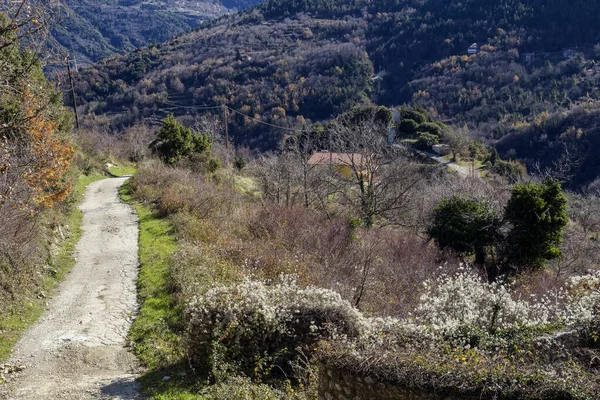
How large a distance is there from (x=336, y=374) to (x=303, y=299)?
1.75m

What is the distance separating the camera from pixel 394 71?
82.9 m

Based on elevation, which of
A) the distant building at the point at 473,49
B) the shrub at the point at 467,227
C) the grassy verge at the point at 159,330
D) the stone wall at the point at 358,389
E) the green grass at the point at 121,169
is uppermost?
the distant building at the point at 473,49

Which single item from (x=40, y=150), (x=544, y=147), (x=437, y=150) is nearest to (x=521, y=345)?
(x=40, y=150)

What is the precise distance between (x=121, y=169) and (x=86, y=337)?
23568mm

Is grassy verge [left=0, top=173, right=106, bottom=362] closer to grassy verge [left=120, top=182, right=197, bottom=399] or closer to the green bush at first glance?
grassy verge [left=120, top=182, right=197, bottom=399]

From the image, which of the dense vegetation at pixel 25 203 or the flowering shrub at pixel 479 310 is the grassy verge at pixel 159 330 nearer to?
the dense vegetation at pixel 25 203

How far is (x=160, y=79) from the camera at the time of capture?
7888cm

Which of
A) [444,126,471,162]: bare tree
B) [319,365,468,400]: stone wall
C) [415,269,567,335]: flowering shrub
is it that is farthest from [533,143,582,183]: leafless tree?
[319,365,468,400]: stone wall

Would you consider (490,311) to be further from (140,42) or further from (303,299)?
(140,42)

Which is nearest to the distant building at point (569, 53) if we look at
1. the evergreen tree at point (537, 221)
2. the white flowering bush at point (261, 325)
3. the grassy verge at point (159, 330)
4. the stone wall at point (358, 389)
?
the evergreen tree at point (537, 221)

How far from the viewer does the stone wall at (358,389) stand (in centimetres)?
477

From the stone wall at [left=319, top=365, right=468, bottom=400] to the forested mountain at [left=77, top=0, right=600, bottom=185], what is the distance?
41267 mm

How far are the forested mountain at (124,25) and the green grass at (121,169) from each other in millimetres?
85601

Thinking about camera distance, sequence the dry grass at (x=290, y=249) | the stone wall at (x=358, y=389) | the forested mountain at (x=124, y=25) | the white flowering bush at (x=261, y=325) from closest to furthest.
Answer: the stone wall at (x=358, y=389) → the white flowering bush at (x=261, y=325) → the dry grass at (x=290, y=249) → the forested mountain at (x=124, y=25)
